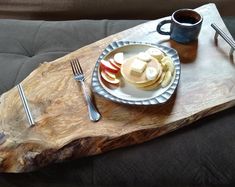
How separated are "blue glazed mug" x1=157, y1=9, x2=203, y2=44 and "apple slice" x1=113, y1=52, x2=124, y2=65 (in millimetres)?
141

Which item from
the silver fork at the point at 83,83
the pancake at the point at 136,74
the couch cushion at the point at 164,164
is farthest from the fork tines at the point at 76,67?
the couch cushion at the point at 164,164

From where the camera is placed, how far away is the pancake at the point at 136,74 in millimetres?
781

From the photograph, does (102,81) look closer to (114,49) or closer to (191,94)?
(114,49)

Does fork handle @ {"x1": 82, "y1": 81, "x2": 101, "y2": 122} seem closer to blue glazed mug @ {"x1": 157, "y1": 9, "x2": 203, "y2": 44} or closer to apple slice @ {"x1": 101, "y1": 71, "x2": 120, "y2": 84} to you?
apple slice @ {"x1": 101, "y1": 71, "x2": 120, "y2": 84}

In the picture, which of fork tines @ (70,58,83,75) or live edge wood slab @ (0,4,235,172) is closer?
live edge wood slab @ (0,4,235,172)

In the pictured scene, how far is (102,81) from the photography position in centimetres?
80

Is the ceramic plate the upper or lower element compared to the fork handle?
upper

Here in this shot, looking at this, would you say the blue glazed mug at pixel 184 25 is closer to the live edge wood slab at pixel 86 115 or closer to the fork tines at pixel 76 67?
the live edge wood slab at pixel 86 115

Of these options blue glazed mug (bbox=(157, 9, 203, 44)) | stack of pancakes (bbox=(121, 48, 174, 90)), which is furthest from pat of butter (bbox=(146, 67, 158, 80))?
blue glazed mug (bbox=(157, 9, 203, 44))

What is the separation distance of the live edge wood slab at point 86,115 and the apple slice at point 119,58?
7cm

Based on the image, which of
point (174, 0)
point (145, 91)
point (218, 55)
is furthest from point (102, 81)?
point (174, 0)

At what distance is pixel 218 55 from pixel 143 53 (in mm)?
198

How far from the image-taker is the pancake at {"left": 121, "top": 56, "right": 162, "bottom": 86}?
0.78m

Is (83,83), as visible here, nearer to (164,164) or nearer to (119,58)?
(119,58)
